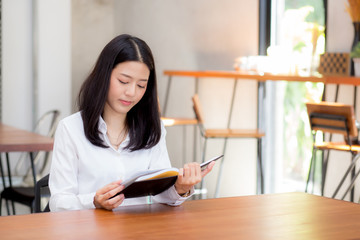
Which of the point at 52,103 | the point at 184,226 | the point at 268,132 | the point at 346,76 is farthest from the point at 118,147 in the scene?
the point at 52,103

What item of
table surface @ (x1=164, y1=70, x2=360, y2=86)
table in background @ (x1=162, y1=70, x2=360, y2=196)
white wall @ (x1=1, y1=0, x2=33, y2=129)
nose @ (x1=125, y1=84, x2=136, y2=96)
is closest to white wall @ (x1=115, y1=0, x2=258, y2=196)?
table in background @ (x1=162, y1=70, x2=360, y2=196)

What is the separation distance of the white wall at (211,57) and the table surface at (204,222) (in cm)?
384

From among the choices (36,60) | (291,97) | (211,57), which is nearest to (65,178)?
(291,97)

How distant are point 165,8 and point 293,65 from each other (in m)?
2.30

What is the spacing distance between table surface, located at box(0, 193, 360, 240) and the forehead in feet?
1.49

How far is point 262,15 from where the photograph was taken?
563cm

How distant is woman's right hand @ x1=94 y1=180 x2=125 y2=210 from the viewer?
1.72 metres

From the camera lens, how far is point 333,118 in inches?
152

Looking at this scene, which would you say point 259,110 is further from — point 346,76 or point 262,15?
point 346,76

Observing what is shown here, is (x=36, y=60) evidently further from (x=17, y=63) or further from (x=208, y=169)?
(x=208, y=169)

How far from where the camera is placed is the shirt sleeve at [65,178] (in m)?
1.97

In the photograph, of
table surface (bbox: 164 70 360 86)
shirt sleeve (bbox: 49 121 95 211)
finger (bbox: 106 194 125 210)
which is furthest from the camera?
table surface (bbox: 164 70 360 86)

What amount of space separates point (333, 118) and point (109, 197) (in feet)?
7.86

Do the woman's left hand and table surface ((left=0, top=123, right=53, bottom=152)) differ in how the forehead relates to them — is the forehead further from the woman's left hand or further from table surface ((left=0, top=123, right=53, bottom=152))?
table surface ((left=0, top=123, right=53, bottom=152))
